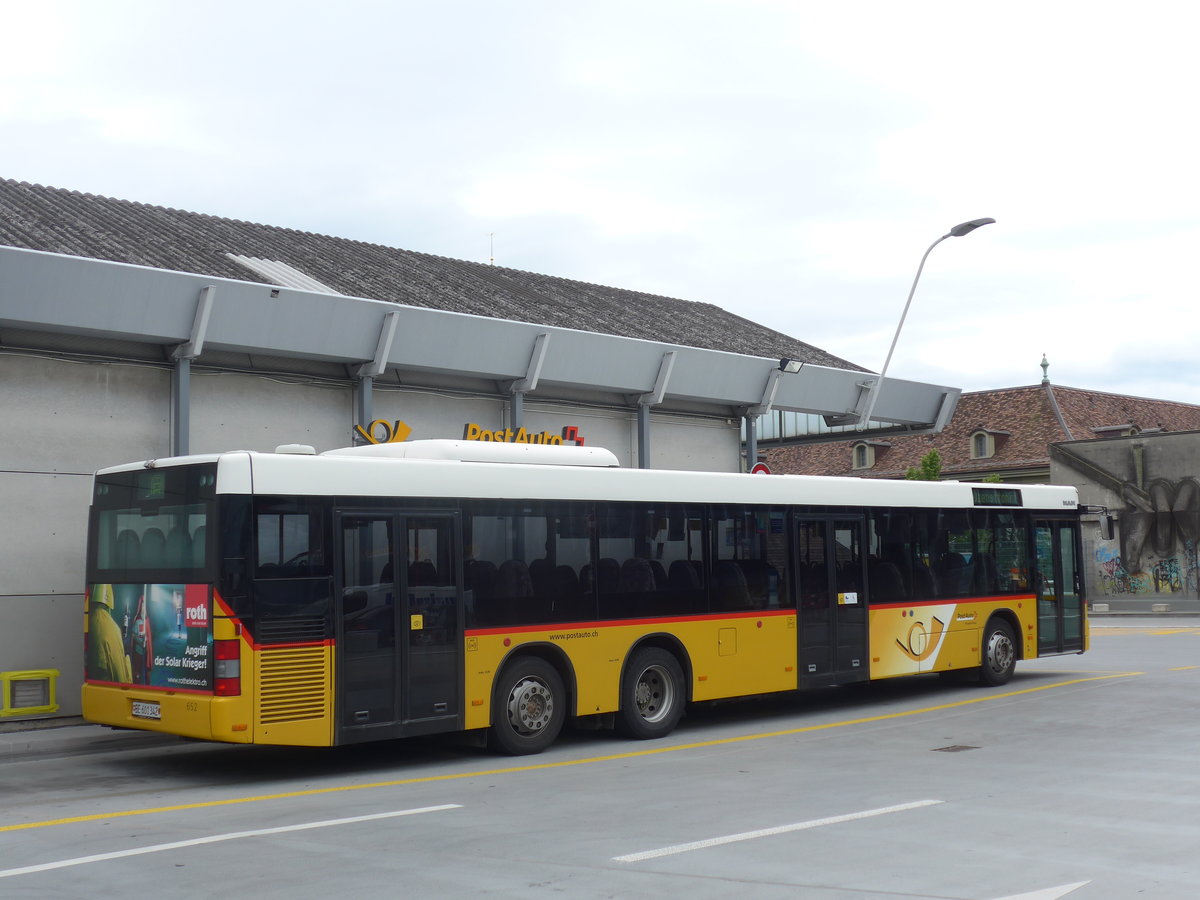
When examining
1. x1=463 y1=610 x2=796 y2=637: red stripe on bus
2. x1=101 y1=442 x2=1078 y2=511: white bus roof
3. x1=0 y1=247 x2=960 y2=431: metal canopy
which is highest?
x1=0 y1=247 x2=960 y2=431: metal canopy

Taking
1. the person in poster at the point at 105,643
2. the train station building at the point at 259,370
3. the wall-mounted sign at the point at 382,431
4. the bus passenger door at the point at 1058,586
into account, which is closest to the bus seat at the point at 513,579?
the person in poster at the point at 105,643

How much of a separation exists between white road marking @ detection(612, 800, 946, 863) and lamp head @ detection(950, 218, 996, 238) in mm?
16343

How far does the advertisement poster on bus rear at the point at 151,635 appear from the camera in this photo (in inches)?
435

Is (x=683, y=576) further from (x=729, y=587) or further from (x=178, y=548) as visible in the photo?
(x=178, y=548)

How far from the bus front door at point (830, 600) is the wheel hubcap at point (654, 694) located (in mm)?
2075

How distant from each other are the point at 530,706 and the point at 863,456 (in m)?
61.3

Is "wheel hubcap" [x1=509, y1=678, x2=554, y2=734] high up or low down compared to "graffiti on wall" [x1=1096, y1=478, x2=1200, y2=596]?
down

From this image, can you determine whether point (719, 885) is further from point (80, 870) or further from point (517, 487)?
point (517, 487)

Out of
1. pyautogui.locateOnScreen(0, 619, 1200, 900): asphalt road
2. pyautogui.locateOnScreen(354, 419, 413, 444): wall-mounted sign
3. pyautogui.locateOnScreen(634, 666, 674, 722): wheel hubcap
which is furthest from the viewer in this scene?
pyautogui.locateOnScreen(354, 419, 413, 444): wall-mounted sign

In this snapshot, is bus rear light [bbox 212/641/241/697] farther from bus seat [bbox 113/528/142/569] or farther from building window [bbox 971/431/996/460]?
building window [bbox 971/431/996/460]

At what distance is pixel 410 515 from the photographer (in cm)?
1203

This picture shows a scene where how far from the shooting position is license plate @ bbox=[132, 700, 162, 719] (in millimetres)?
11391

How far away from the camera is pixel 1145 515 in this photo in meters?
53.0

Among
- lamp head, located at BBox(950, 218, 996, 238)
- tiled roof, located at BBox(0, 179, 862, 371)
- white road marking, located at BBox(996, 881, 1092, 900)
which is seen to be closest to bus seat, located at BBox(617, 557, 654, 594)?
white road marking, located at BBox(996, 881, 1092, 900)
